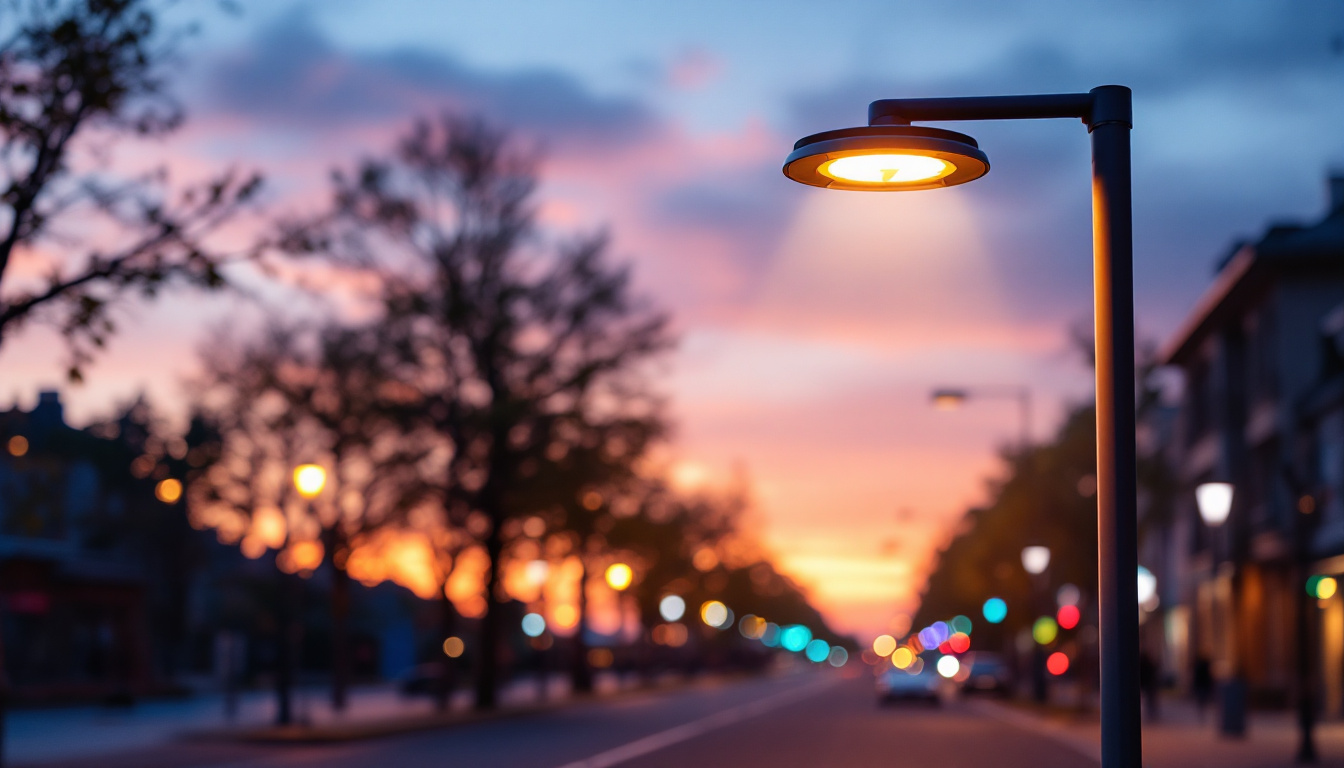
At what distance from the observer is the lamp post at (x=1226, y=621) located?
25.1 metres

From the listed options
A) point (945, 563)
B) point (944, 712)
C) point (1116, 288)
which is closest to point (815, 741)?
point (944, 712)

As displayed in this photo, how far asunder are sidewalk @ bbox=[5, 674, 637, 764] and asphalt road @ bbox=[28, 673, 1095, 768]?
3.29 feet

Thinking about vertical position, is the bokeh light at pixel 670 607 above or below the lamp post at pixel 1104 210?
below

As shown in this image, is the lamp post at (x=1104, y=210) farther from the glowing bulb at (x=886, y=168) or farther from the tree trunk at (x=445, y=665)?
the tree trunk at (x=445, y=665)

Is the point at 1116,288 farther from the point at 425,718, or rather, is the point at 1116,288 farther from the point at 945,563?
the point at 945,563

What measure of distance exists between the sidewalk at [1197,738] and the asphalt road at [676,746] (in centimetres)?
98

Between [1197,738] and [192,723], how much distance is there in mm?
22476

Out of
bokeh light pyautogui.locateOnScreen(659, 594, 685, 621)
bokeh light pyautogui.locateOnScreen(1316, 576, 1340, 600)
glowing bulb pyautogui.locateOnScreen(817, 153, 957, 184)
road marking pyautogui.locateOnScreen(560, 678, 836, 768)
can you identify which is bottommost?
road marking pyautogui.locateOnScreen(560, 678, 836, 768)

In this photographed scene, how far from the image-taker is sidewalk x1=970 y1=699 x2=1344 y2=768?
2639 cm

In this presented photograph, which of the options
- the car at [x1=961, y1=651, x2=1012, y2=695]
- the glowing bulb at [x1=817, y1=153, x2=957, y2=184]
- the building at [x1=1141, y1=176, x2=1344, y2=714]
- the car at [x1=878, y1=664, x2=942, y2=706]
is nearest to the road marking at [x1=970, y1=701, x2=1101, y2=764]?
the car at [x1=878, y1=664, x2=942, y2=706]

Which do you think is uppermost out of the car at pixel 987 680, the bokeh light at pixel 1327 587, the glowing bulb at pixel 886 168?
the glowing bulb at pixel 886 168

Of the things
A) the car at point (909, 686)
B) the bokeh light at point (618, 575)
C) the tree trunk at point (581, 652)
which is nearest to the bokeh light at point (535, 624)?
the tree trunk at point (581, 652)

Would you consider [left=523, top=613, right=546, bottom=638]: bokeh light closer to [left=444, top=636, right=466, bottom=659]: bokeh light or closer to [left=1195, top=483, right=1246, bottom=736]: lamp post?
[left=444, top=636, right=466, bottom=659]: bokeh light

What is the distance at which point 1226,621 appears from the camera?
192 ft
